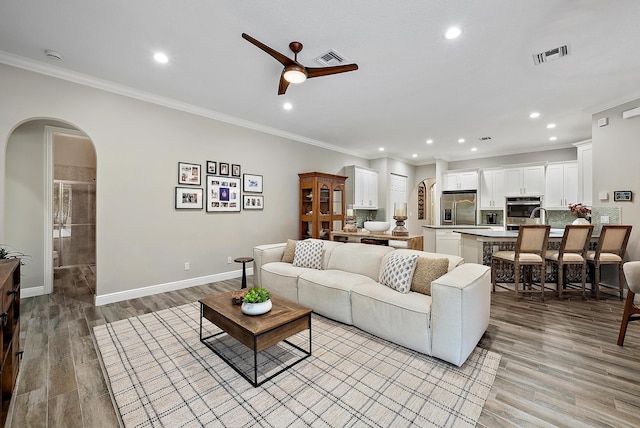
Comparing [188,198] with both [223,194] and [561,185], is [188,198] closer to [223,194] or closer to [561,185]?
A: [223,194]

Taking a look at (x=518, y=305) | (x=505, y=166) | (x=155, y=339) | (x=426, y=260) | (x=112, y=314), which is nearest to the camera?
(x=155, y=339)

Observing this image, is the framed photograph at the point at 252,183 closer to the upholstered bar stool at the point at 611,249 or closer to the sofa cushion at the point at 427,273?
the sofa cushion at the point at 427,273

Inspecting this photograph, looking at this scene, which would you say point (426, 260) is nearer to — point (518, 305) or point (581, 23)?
point (518, 305)

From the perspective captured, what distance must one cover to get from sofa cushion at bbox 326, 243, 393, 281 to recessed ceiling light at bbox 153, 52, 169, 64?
3035mm

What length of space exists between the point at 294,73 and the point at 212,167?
2.66 m

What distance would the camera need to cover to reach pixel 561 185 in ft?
20.7

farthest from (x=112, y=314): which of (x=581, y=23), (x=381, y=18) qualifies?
(x=581, y=23)

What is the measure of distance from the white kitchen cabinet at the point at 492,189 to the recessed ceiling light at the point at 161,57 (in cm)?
767

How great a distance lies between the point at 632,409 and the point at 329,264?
281cm

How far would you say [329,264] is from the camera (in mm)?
3756

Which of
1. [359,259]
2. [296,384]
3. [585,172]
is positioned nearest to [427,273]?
[359,259]

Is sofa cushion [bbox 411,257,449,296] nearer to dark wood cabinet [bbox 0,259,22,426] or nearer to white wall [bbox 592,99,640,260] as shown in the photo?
dark wood cabinet [bbox 0,259,22,426]

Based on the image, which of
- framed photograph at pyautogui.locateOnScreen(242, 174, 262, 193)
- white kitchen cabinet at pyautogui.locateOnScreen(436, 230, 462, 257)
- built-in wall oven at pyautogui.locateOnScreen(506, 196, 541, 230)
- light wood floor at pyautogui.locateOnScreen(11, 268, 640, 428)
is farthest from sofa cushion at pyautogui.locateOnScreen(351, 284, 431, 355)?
built-in wall oven at pyautogui.locateOnScreen(506, 196, 541, 230)

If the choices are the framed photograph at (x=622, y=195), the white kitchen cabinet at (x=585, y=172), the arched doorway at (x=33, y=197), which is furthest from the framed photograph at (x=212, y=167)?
the white kitchen cabinet at (x=585, y=172)
